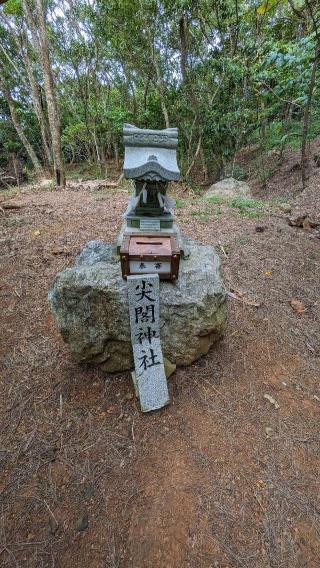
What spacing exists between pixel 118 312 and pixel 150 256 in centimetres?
56

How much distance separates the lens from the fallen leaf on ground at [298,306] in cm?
360

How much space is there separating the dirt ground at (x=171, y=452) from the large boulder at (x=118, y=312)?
27 cm

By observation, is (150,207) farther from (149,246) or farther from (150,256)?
(150,256)

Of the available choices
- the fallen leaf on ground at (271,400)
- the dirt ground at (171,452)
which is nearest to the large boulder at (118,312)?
the dirt ground at (171,452)

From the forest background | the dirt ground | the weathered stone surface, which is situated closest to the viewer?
the dirt ground

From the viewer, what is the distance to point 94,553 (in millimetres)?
1718

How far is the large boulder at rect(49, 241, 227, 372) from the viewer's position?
2395mm

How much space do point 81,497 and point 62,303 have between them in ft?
4.73

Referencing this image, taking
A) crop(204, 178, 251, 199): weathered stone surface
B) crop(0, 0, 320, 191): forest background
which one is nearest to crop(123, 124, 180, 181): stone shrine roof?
crop(0, 0, 320, 191): forest background

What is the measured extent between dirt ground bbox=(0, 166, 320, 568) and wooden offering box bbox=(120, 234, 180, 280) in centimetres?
103

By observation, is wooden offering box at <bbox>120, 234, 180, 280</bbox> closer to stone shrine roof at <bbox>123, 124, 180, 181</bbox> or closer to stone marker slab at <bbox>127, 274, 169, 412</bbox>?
stone marker slab at <bbox>127, 274, 169, 412</bbox>

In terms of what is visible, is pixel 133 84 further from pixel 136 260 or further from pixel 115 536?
pixel 115 536

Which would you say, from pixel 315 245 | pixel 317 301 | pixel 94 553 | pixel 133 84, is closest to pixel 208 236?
pixel 315 245

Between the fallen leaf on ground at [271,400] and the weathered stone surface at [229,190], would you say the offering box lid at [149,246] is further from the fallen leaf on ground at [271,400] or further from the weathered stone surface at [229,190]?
the weathered stone surface at [229,190]
